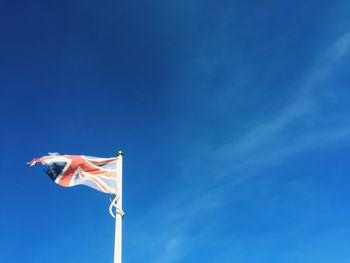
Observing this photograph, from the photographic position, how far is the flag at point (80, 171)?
17.2 metres

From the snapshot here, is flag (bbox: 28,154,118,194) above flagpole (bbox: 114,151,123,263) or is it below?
above

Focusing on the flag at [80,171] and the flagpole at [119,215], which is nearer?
the flagpole at [119,215]

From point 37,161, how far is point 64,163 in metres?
1.23

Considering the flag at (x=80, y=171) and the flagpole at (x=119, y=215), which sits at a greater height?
the flag at (x=80, y=171)

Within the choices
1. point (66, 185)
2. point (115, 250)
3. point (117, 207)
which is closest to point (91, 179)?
point (66, 185)

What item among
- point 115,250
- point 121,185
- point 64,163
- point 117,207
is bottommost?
point 115,250

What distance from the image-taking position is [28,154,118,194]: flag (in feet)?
56.6

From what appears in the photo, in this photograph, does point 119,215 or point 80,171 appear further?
point 80,171

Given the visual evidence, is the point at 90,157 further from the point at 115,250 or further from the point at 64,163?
the point at 115,250

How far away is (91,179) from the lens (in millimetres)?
17375

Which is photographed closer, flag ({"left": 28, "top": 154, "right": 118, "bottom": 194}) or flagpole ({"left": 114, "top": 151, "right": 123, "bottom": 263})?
flagpole ({"left": 114, "top": 151, "right": 123, "bottom": 263})

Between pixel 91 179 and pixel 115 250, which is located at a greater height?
pixel 91 179

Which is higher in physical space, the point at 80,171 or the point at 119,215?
the point at 80,171

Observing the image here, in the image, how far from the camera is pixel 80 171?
57.6 ft
